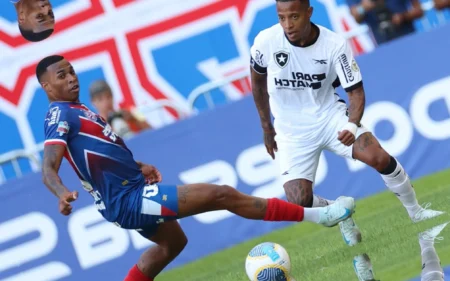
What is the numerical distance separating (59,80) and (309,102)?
2.48 m

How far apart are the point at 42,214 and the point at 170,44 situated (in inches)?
164

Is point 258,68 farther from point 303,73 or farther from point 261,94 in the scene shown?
point 303,73

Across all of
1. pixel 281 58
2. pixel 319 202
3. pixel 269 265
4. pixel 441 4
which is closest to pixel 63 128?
pixel 269 265

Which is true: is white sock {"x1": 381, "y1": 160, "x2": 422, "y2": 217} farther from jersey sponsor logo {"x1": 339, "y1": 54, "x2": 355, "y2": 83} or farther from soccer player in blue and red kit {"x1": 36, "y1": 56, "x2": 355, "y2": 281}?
soccer player in blue and red kit {"x1": 36, "y1": 56, "x2": 355, "y2": 281}

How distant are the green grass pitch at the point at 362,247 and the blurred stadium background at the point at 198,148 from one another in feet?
0.17

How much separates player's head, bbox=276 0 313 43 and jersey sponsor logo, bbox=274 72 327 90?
1.32 feet

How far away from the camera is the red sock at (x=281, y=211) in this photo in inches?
352

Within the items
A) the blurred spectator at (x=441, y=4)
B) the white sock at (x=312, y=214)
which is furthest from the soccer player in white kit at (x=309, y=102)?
the blurred spectator at (x=441, y=4)

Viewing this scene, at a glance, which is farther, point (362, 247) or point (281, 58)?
point (281, 58)

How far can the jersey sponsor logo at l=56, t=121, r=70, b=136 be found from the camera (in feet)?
27.7

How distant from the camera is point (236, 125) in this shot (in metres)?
12.9

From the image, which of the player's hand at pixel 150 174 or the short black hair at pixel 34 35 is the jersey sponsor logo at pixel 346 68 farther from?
the short black hair at pixel 34 35

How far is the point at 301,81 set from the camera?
32.4 feet

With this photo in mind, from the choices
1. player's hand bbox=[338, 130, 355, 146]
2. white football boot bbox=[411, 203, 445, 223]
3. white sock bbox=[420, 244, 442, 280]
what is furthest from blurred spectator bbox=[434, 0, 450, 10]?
white sock bbox=[420, 244, 442, 280]
